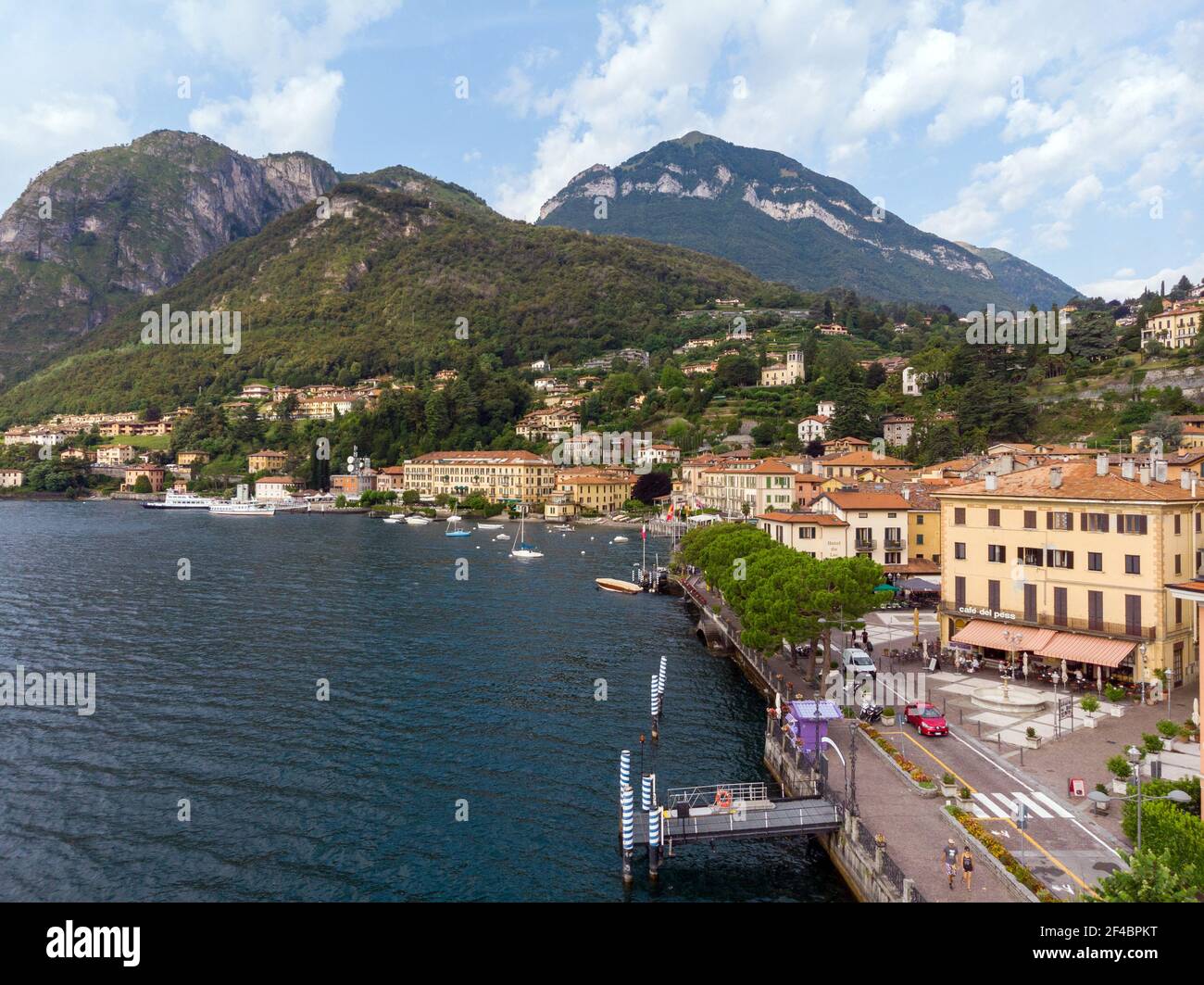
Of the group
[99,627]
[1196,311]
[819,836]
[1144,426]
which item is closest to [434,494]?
[99,627]

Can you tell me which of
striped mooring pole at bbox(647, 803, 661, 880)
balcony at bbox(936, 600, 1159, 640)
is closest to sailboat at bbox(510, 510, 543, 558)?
balcony at bbox(936, 600, 1159, 640)

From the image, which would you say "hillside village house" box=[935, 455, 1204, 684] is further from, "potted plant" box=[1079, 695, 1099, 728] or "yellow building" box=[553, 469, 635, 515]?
"yellow building" box=[553, 469, 635, 515]

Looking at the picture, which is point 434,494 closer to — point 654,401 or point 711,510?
point 654,401

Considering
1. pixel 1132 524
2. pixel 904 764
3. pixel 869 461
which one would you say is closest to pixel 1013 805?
pixel 904 764

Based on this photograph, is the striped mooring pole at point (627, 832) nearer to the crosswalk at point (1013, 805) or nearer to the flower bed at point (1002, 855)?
the flower bed at point (1002, 855)
